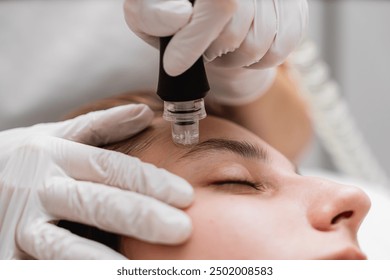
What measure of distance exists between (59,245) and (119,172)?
12 cm

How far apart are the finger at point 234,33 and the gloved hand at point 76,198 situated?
0.17 m

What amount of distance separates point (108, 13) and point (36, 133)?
0.59 meters

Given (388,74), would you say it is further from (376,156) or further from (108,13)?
(108,13)

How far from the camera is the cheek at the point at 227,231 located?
715 mm

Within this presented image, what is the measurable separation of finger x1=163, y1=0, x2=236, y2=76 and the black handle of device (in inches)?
0.5

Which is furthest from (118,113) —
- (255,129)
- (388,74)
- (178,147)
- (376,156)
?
(388,74)

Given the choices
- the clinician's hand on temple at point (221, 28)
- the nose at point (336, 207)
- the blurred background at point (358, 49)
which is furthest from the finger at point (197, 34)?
the blurred background at point (358, 49)

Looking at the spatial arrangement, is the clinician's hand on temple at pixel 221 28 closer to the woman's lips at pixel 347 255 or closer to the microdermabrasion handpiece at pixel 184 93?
the microdermabrasion handpiece at pixel 184 93

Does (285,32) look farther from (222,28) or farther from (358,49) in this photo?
(358,49)

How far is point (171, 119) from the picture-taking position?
76cm

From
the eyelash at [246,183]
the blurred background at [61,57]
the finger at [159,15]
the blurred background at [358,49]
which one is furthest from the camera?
the blurred background at [358,49]

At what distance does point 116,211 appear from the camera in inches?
28.4

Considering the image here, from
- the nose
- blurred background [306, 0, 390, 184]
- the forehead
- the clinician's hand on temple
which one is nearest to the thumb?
the forehead

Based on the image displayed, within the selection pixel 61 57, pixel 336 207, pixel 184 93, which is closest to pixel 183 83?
pixel 184 93
